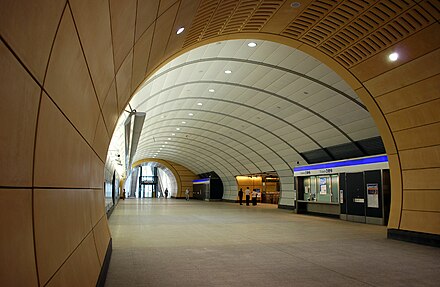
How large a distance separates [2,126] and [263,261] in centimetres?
656

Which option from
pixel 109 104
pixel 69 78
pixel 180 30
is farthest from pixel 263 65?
pixel 69 78

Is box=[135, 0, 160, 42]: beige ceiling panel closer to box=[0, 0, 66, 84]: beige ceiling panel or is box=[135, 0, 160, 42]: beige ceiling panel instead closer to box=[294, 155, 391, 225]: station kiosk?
box=[0, 0, 66, 84]: beige ceiling panel

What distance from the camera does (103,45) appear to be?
10.7ft

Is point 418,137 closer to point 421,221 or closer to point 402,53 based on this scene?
point 421,221

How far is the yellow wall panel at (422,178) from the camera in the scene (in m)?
9.94

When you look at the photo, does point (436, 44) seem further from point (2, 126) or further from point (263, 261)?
point (2, 126)

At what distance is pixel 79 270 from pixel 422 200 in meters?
9.84

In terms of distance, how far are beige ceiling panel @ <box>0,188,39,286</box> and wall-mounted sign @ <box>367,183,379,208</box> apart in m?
16.4

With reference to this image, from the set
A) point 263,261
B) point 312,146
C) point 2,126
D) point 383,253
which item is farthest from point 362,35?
point 312,146

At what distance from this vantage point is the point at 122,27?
142 inches

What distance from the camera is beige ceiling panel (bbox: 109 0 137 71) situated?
3.17 meters

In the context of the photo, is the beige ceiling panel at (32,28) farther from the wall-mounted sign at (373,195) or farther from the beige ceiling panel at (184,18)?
the wall-mounted sign at (373,195)

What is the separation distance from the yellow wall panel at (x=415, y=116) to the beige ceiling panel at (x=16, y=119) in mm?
10068

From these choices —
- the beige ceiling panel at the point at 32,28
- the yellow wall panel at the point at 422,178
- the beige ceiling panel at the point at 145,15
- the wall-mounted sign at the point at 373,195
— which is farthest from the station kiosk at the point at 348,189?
the beige ceiling panel at the point at 32,28
